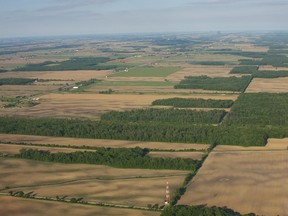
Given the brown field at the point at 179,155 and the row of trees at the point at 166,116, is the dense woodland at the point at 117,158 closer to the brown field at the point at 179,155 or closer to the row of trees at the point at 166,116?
the brown field at the point at 179,155

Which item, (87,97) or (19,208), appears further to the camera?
(87,97)

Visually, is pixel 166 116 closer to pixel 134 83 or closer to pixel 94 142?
pixel 94 142

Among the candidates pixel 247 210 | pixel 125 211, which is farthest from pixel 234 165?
pixel 125 211

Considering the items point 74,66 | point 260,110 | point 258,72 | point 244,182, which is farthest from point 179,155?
point 74,66

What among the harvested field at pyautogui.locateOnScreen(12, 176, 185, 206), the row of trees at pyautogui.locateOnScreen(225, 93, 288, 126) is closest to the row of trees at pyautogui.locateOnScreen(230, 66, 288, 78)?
the row of trees at pyautogui.locateOnScreen(225, 93, 288, 126)

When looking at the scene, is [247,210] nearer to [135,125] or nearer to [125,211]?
[125,211]

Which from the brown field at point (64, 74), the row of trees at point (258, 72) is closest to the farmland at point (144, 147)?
the row of trees at point (258, 72)
